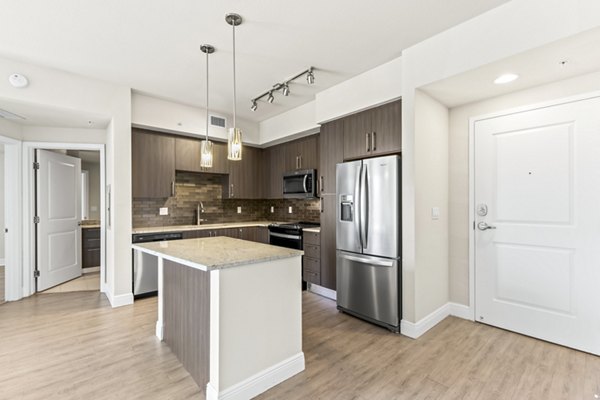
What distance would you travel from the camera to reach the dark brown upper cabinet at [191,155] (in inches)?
169

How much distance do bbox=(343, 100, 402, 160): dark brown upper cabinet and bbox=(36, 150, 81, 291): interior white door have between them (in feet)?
14.1

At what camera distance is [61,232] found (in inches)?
173

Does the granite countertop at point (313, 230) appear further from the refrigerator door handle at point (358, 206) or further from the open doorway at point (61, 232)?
the open doorway at point (61, 232)

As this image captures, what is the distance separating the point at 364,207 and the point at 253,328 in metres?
1.68

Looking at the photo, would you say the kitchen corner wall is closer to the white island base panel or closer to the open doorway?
the open doorway

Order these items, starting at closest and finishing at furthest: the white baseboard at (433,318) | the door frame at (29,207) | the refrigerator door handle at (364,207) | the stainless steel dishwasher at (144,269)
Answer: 1. the white baseboard at (433,318)
2. the refrigerator door handle at (364,207)
3. the stainless steel dishwasher at (144,269)
4. the door frame at (29,207)

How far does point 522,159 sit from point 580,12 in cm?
127

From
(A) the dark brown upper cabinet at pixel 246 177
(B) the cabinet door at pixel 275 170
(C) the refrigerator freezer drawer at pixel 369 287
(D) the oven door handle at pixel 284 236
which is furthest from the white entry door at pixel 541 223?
(A) the dark brown upper cabinet at pixel 246 177

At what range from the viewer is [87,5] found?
209 cm

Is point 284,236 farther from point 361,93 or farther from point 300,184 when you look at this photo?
point 361,93

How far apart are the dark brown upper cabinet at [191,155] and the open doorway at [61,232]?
72.6 inches

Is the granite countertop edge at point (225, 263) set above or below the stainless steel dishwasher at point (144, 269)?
above

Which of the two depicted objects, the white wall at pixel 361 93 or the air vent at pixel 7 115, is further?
the air vent at pixel 7 115

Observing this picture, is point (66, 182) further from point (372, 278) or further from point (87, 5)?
point (372, 278)
